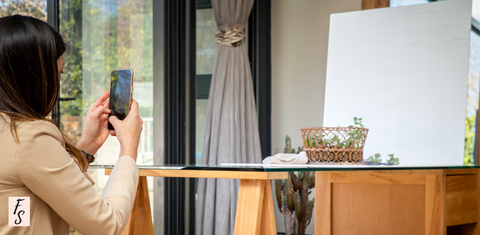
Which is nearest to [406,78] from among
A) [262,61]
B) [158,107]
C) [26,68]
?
[262,61]

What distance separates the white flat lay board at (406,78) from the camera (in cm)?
200

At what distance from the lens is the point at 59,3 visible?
2121 mm

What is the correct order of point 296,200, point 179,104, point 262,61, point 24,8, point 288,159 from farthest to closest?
1. point 262,61
2. point 296,200
3. point 179,104
4. point 24,8
5. point 288,159

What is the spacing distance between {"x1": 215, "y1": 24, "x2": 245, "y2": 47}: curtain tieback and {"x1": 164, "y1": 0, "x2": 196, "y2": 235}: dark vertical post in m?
0.25

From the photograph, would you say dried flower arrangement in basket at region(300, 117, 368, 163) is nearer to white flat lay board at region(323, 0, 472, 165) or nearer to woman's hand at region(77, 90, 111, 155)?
white flat lay board at region(323, 0, 472, 165)

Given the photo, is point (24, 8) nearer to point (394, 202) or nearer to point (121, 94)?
point (121, 94)

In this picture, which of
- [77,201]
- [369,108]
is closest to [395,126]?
[369,108]

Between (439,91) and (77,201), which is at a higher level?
(439,91)

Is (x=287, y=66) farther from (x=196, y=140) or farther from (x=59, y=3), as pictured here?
(x=59, y=3)

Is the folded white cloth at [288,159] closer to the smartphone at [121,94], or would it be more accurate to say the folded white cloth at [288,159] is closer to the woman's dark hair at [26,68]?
the smartphone at [121,94]

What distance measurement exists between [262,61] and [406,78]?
1.24 metres

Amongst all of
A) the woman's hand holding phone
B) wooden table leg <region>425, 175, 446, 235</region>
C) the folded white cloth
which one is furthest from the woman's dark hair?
wooden table leg <region>425, 175, 446, 235</region>

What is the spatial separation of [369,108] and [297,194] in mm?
892

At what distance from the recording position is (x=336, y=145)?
1.50 meters
